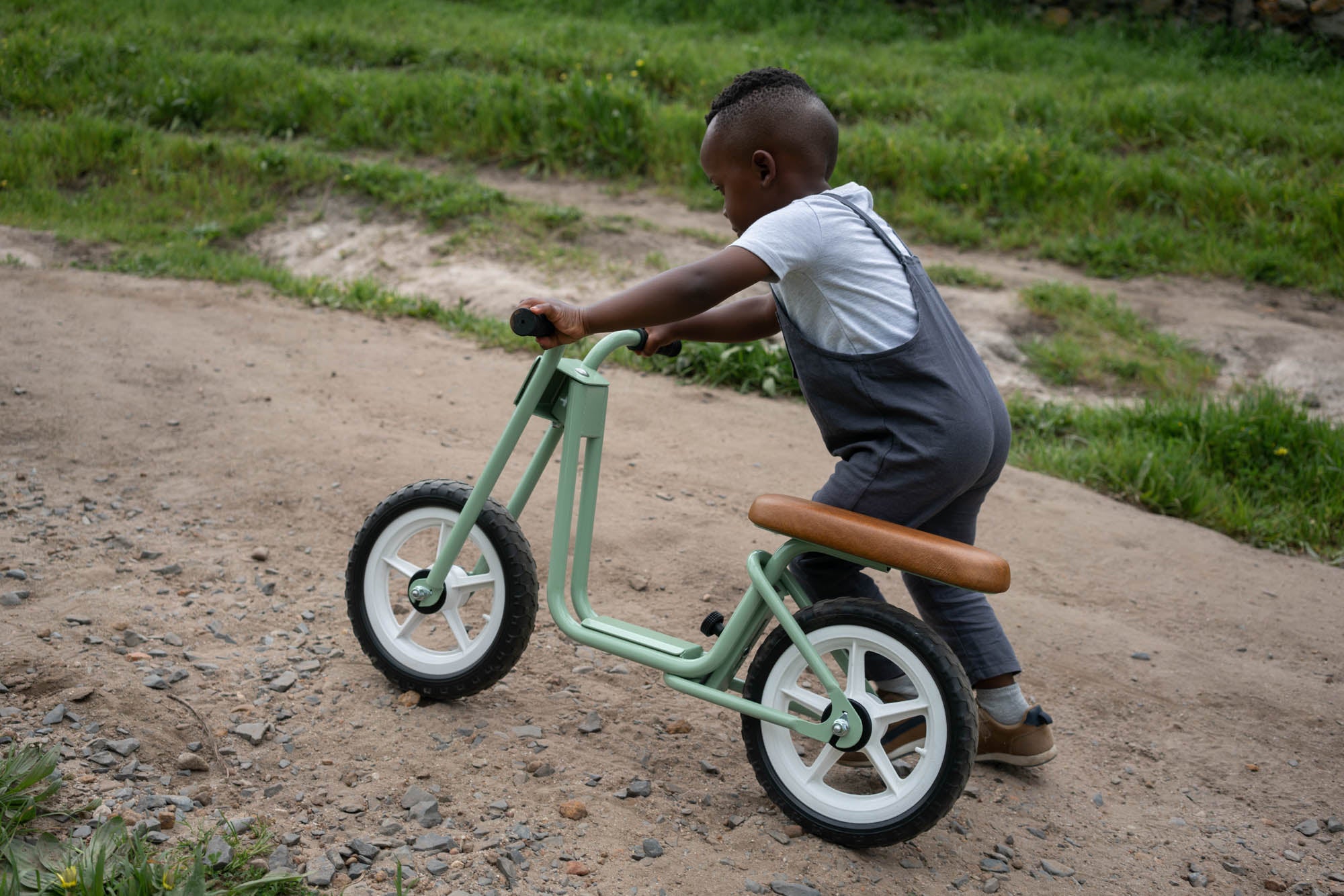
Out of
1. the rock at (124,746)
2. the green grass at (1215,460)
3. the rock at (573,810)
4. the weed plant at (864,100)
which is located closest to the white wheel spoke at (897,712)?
the rock at (573,810)

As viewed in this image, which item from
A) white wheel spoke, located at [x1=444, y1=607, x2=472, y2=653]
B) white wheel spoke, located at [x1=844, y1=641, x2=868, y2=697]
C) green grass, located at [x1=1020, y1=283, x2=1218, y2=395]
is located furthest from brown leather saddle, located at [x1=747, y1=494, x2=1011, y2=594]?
green grass, located at [x1=1020, y1=283, x2=1218, y2=395]

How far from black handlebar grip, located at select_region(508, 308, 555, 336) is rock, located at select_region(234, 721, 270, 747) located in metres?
1.14

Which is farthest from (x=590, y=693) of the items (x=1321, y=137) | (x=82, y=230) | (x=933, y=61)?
(x=933, y=61)

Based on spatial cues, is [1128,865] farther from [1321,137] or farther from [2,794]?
[1321,137]

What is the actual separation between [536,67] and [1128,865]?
8.34 meters

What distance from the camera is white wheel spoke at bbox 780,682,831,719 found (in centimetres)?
229

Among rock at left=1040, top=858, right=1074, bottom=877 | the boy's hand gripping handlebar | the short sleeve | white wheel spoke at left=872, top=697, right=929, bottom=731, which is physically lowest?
rock at left=1040, top=858, right=1074, bottom=877

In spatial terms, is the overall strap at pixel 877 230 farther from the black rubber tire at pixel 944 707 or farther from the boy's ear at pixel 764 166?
the black rubber tire at pixel 944 707

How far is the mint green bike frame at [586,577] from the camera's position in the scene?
7.36 ft

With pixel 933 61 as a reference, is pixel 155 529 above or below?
below

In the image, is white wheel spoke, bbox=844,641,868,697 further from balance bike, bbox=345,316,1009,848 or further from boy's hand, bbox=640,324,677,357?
boy's hand, bbox=640,324,677,357

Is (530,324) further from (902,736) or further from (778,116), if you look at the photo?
(902,736)

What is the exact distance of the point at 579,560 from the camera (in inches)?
101

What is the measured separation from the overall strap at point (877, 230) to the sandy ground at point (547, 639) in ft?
4.15
